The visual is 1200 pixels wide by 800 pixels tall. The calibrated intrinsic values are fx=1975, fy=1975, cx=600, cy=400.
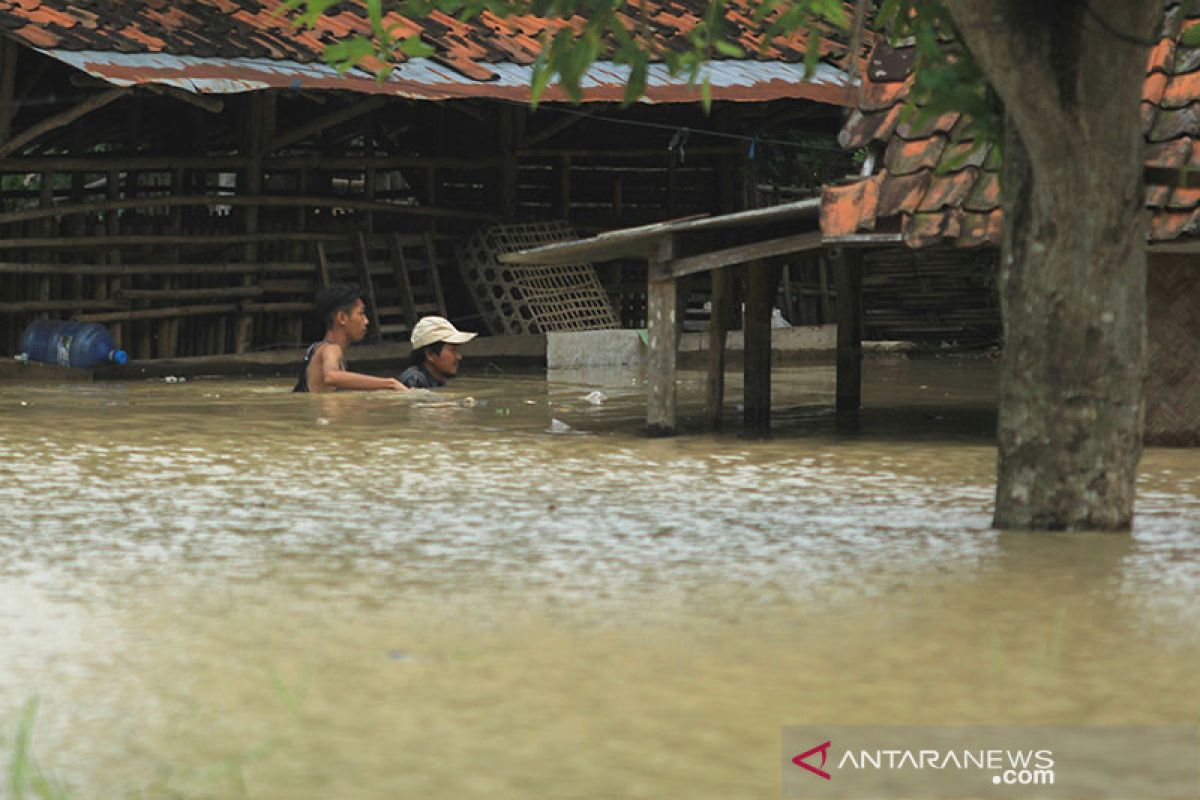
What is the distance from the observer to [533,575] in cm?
611

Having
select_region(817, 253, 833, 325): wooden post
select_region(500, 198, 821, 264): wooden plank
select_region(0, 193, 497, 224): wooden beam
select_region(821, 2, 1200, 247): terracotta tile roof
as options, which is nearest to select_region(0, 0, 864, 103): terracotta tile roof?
select_region(0, 193, 497, 224): wooden beam

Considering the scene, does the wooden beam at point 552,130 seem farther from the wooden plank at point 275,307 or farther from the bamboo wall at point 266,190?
the wooden plank at point 275,307

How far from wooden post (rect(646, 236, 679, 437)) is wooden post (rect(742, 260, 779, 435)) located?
2.67 ft

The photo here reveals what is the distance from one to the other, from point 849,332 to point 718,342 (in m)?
1.66

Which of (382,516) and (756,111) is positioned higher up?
(756,111)

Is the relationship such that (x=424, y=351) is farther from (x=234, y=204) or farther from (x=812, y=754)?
(x=812, y=754)

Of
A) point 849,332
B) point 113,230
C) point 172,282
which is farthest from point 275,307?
point 849,332

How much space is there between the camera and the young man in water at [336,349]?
13.1 metres

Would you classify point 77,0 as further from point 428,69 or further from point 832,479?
point 832,479

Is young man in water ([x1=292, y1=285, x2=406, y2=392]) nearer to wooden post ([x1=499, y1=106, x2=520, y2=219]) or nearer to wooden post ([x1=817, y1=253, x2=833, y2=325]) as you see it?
wooden post ([x1=499, y1=106, x2=520, y2=219])

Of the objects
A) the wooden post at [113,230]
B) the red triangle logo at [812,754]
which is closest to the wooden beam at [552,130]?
the wooden post at [113,230]

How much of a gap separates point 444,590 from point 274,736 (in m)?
1.76

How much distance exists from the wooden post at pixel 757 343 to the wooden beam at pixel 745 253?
25.5 inches

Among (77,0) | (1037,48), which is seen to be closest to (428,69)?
(77,0)
